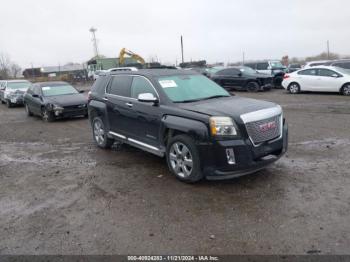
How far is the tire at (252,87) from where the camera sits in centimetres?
1859

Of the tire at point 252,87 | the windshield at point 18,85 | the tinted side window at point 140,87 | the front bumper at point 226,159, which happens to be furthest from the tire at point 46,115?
the tire at point 252,87

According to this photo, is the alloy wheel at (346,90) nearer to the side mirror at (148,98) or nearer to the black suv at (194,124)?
the black suv at (194,124)

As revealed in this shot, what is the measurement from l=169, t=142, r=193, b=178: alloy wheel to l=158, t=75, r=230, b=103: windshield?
838 millimetres

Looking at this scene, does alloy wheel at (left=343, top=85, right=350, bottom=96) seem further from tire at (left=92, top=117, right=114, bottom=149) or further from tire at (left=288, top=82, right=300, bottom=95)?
tire at (left=92, top=117, right=114, bottom=149)

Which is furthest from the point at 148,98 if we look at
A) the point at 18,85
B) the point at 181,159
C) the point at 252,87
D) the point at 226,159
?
the point at 18,85

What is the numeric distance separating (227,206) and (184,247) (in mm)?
1089

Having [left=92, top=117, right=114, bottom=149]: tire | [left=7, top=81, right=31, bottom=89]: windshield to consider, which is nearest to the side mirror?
[left=92, top=117, right=114, bottom=149]: tire

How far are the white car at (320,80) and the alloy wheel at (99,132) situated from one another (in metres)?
12.8

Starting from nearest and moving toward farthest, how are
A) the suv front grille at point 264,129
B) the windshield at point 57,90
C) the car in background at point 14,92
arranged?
the suv front grille at point 264,129 → the windshield at point 57,90 → the car in background at point 14,92

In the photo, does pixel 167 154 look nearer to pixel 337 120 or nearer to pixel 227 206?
pixel 227 206

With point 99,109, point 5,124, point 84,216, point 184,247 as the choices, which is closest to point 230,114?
point 184,247

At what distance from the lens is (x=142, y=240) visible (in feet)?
11.6

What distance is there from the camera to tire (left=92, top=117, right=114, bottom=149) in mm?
7223

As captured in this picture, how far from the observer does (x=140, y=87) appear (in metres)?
6.00
